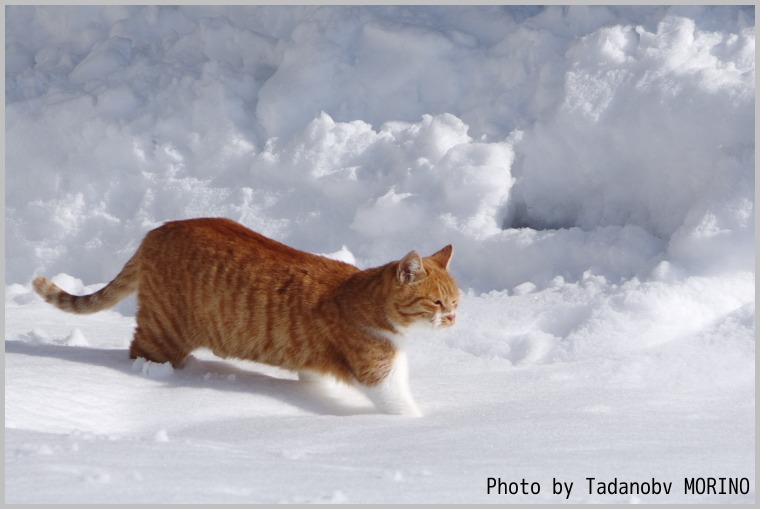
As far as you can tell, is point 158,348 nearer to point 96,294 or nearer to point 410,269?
point 96,294

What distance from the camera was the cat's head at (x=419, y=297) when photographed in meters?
3.30

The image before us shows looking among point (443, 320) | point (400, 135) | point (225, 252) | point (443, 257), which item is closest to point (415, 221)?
point (400, 135)

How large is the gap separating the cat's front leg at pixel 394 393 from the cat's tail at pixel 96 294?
41.1 inches

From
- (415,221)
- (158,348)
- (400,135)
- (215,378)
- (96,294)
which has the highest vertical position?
(400,135)

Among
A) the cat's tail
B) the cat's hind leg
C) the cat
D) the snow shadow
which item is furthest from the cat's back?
the snow shadow

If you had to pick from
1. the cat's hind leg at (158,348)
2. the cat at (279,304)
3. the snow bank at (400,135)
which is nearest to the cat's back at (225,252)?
the cat at (279,304)

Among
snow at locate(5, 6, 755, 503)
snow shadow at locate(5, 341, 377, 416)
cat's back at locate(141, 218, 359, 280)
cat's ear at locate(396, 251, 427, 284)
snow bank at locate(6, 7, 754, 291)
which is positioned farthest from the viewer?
snow bank at locate(6, 7, 754, 291)

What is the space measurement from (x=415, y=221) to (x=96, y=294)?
1533mm

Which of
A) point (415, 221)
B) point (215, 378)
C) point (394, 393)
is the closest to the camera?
point (394, 393)

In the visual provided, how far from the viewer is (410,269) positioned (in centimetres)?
329

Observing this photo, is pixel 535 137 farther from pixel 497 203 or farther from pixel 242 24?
pixel 242 24

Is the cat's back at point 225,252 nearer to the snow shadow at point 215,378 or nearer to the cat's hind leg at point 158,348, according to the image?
the cat's hind leg at point 158,348

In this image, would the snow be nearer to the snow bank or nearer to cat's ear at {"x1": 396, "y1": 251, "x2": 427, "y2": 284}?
the snow bank

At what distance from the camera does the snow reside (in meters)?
2.50
